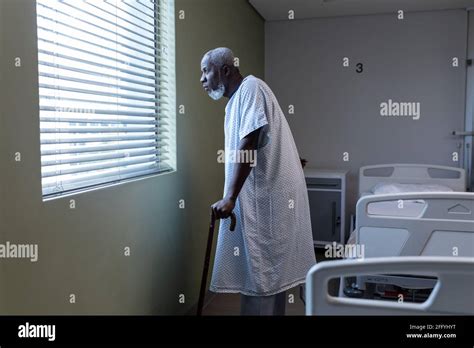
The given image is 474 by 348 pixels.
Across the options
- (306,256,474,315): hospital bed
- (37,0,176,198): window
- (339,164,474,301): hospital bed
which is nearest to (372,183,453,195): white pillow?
(339,164,474,301): hospital bed

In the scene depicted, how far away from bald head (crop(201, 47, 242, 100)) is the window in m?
0.30

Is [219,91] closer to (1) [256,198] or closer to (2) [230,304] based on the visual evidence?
(1) [256,198]

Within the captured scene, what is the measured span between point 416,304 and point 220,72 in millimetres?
1312

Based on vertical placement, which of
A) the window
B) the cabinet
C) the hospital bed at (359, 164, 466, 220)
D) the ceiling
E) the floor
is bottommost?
the floor

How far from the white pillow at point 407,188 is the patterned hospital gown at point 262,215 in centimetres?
164

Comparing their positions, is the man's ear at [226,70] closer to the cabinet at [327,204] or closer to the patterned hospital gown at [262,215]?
the patterned hospital gown at [262,215]

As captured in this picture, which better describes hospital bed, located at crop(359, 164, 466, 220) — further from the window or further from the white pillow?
the window

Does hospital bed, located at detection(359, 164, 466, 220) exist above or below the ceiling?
below

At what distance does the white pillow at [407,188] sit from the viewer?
3230 millimetres

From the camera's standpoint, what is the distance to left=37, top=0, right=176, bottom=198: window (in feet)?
4.48

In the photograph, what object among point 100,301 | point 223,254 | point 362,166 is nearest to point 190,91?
point 223,254

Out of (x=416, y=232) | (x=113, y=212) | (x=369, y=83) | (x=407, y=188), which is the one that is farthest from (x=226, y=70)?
(x=369, y=83)
